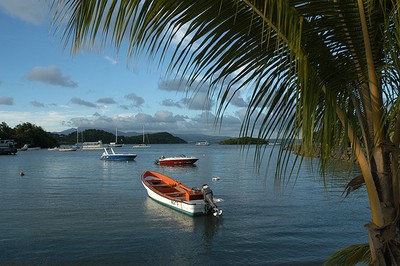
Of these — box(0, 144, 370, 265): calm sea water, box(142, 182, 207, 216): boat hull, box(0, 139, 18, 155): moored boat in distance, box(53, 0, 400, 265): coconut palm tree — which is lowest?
box(0, 144, 370, 265): calm sea water

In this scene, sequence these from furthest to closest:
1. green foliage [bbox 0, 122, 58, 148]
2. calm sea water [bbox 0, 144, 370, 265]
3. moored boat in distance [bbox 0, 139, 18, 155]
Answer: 1. green foliage [bbox 0, 122, 58, 148]
2. moored boat in distance [bbox 0, 139, 18, 155]
3. calm sea water [bbox 0, 144, 370, 265]

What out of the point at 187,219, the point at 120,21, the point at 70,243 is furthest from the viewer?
the point at 187,219

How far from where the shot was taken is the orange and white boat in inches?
865

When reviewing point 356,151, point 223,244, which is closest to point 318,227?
point 223,244

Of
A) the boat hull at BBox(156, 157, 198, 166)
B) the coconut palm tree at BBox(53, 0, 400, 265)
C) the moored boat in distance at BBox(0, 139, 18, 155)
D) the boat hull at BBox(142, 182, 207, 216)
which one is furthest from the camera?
the moored boat in distance at BBox(0, 139, 18, 155)

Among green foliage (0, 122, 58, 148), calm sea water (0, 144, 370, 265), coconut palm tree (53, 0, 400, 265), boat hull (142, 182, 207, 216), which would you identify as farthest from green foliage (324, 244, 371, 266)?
green foliage (0, 122, 58, 148)

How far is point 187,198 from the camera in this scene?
74.0 feet

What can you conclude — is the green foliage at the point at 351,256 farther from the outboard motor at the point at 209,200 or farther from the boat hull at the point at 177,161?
the boat hull at the point at 177,161

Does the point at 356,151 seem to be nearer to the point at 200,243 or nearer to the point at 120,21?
the point at 120,21

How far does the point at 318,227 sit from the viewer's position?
20.4m

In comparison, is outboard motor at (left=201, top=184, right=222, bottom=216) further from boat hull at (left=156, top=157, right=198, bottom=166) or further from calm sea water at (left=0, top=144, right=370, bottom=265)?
boat hull at (left=156, top=157, right=198, bottom=166)

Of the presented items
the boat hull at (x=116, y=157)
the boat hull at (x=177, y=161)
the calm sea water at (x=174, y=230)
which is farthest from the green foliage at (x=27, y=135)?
the calm sea water at (x=174, y=230)

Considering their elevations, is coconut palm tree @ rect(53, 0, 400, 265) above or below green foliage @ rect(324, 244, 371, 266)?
above

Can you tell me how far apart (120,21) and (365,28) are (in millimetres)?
1333
